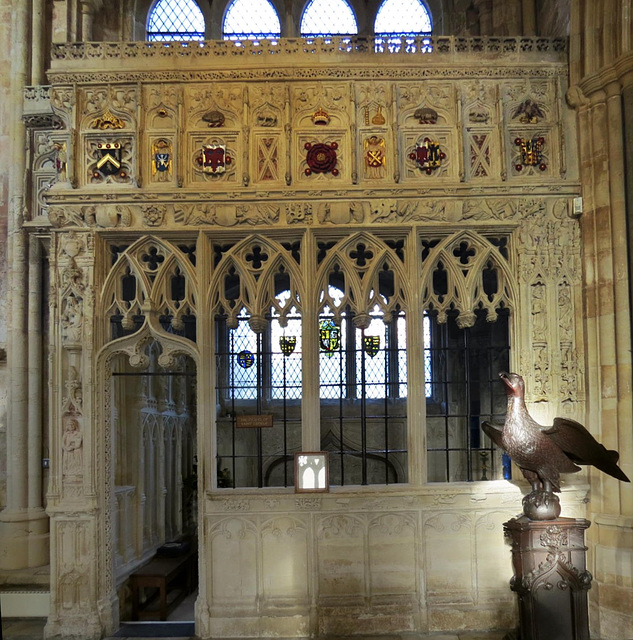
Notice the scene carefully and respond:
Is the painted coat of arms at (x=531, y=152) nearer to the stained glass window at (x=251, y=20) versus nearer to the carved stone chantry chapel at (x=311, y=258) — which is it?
the carved stone chantry chapel at (x=311, y=258)

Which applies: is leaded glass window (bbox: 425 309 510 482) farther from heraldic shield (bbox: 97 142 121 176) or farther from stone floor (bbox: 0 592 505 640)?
heraldic shield (bbox: 97 142 121 176)

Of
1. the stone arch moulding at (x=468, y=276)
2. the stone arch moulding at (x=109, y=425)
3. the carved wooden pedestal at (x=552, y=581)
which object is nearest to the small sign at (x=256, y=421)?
the stone arch moulding at (x=109, y=425)

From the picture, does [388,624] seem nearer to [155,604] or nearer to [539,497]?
[539,497]

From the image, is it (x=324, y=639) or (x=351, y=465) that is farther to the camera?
(x=351, y=465)

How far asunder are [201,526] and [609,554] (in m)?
3.95

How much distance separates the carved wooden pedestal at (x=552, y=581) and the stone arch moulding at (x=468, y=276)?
2182 mm

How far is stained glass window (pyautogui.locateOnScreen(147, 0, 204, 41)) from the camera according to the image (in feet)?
37.8

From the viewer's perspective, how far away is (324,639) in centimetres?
732

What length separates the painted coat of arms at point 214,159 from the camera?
25.7 ft

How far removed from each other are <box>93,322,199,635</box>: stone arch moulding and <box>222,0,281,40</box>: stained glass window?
5.86 metres

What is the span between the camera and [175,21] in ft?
38.0

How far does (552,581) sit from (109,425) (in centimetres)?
450

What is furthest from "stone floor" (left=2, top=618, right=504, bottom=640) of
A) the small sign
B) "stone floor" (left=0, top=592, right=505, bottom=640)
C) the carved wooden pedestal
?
the small sign

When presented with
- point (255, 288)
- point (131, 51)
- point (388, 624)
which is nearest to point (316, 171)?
point (255, 288)
